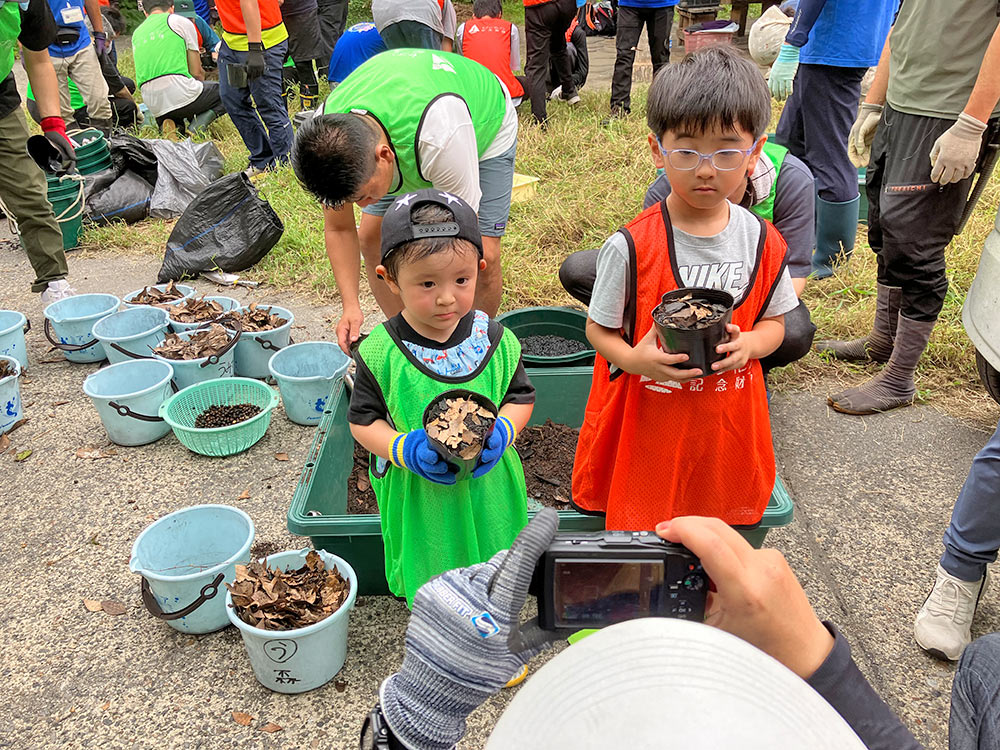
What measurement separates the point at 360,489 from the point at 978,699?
6.88 feet

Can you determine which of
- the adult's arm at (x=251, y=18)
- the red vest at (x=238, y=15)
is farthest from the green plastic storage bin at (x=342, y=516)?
the red vest at (x=238, y=15)

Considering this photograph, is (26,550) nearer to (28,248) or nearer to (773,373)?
(28,248)

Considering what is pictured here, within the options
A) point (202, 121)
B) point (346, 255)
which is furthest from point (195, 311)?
point (202, 121)

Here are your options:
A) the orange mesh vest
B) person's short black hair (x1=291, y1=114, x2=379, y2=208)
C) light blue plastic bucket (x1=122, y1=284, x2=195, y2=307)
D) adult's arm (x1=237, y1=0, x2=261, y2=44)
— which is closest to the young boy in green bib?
the orange mesh vest

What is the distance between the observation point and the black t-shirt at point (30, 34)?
3891 mm

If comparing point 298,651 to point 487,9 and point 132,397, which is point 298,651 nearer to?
point 132,397

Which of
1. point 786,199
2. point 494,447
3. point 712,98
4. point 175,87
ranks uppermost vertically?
point 712,98

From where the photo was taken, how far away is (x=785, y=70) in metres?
3.97

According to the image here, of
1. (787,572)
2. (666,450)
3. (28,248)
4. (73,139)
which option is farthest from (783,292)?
(73,139)

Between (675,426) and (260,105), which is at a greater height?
(675,426)

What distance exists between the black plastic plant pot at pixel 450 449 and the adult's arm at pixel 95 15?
8.13m

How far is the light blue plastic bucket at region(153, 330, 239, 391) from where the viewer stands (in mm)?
3461

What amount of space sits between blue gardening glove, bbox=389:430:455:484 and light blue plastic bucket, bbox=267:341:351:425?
5.11 ft

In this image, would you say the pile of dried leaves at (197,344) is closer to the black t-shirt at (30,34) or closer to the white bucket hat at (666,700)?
the black t-shirt at (30,34)
